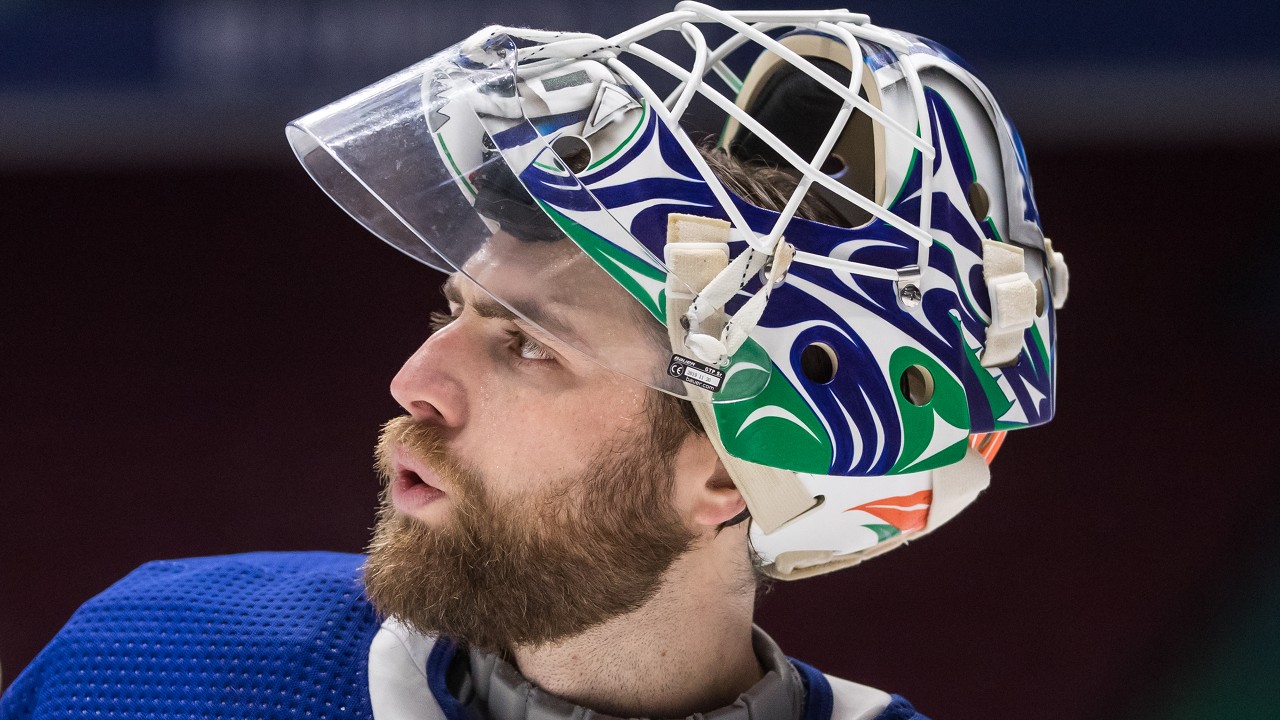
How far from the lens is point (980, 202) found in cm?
127

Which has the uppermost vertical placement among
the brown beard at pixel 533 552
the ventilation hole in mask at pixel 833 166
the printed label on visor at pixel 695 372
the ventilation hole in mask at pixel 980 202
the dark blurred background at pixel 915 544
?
the ventilation hole in mask at pixel 980 202

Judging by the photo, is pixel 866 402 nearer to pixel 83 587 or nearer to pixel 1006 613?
pixel 1006 613

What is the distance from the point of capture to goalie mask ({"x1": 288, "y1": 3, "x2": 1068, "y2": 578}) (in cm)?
109

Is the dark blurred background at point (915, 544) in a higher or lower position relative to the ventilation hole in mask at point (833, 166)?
lower

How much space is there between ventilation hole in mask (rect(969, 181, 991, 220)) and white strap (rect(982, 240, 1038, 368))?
0.14 feet

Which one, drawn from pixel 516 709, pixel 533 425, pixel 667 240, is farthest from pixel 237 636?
pixel 667 240

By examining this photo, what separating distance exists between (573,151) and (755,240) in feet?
0.58

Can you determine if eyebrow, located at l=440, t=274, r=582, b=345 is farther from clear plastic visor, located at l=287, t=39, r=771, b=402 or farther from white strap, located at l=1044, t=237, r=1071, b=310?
white strap, located at l=1044, t=237, r=1071, b=310

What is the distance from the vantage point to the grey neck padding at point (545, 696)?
128 cm

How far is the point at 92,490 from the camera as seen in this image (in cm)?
253

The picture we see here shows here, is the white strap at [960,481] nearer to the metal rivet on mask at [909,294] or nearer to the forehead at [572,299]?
the metal rivet on mask at [909,294]

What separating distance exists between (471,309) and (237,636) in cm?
45

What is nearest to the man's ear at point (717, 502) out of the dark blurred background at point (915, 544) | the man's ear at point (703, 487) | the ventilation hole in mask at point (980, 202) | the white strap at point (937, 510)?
the man's ear at point (703, 487)

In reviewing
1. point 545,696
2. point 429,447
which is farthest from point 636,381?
point 545,696
